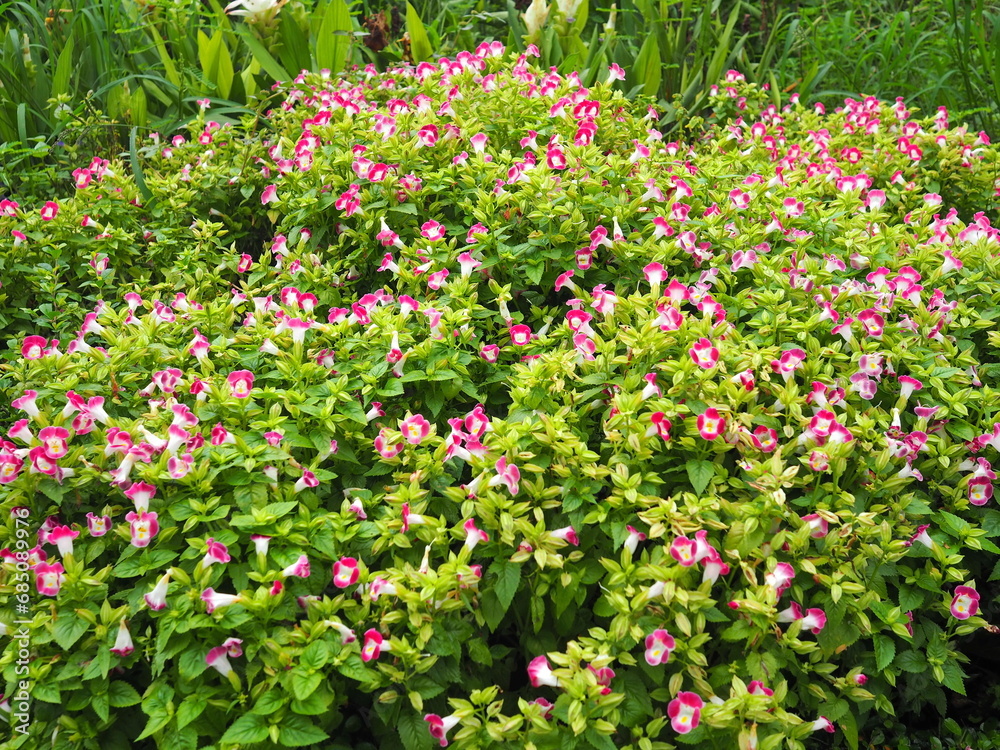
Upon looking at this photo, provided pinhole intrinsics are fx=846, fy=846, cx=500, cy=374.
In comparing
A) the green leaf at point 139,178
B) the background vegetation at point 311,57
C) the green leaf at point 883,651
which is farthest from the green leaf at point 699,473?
the background vegetation at point 311,57

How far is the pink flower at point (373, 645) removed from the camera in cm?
150

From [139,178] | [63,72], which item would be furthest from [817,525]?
[63,72]

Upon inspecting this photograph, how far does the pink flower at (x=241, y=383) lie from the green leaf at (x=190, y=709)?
63 centimetres

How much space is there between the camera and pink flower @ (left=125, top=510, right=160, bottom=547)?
5.38ft

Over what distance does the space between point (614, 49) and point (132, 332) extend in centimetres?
331

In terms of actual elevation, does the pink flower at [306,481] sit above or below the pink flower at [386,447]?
below

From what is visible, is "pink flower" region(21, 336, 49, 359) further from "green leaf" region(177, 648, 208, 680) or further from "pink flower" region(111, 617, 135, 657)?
"green leaf" region(177, 648, 208, 680)

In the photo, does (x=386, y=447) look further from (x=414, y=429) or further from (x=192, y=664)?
(x=192, y=664)

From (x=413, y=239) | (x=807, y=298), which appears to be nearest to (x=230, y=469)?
(x=413, y=239)

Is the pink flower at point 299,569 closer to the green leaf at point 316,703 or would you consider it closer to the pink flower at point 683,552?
the green leaf at point 316,703

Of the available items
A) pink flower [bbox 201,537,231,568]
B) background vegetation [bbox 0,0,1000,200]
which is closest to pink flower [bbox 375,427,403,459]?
pink flower [bbox 201,537,231,568]

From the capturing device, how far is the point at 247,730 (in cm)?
144

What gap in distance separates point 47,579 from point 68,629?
0.38 feet

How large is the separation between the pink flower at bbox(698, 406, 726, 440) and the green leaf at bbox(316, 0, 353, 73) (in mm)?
3231
